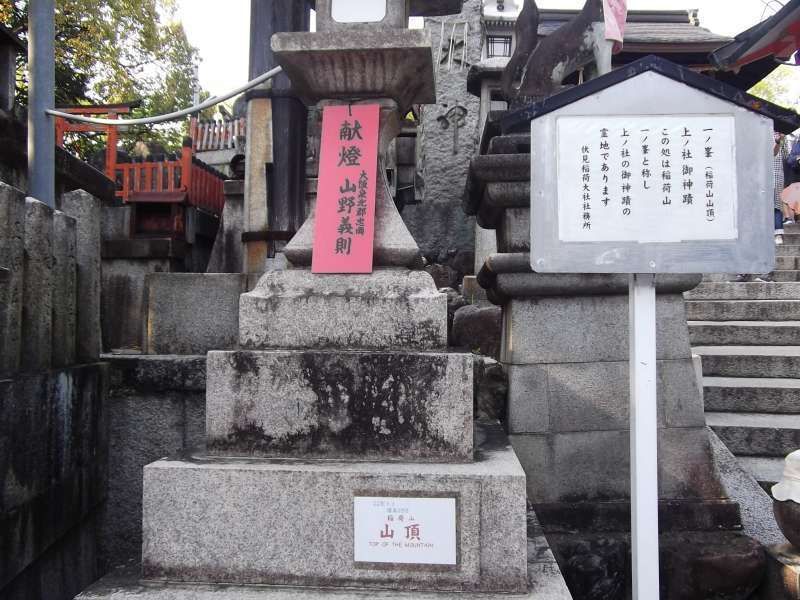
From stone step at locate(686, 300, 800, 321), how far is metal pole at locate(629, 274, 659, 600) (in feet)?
13.6

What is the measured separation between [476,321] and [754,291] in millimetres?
3828

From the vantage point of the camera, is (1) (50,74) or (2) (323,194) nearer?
(2) (323,194)

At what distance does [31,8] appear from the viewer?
3.41 m

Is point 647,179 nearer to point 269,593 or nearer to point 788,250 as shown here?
point 269,593

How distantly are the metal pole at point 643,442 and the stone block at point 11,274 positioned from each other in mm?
2472

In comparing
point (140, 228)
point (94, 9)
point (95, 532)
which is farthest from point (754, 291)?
point (94, 9)

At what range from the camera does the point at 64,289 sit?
2.85 metres

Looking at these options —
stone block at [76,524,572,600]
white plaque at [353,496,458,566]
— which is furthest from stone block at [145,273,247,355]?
white plaque at [353,496,458,566]

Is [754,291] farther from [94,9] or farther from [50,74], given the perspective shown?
[94,9]

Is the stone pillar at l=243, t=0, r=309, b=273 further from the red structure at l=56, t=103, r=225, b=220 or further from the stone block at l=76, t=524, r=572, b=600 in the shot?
the stone block at l=76, t=524, r=572, b=600

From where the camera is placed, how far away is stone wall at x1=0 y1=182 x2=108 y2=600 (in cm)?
235

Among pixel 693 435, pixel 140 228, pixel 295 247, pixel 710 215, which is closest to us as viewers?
pixel 710 215

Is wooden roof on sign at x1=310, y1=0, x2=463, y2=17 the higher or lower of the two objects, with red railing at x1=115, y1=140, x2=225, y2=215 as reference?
lower

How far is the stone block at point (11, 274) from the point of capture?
234 centimetres
